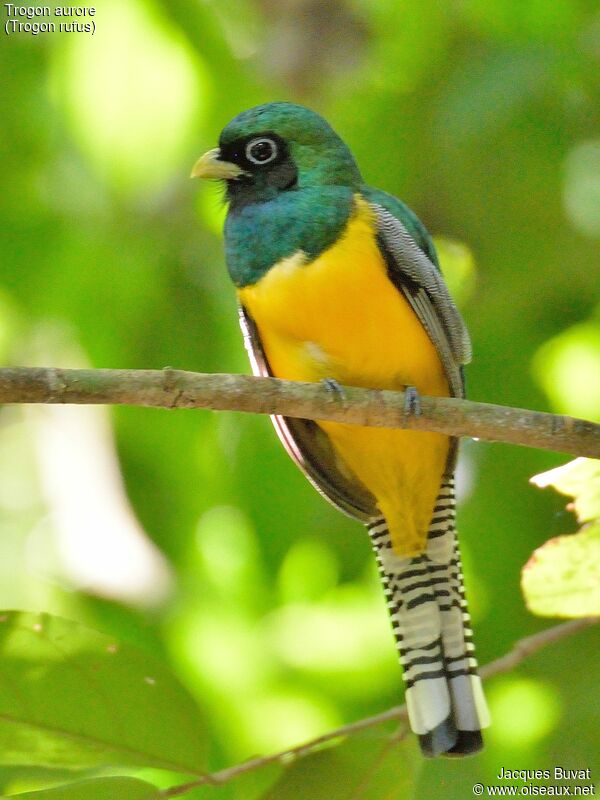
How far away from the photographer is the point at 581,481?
116 inches

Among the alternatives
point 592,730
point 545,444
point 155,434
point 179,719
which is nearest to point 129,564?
point 155,434

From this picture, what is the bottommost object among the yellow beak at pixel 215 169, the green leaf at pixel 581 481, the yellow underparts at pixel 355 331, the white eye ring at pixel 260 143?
the green leaf at pixel 581 481

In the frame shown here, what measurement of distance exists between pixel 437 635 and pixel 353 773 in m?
0.76

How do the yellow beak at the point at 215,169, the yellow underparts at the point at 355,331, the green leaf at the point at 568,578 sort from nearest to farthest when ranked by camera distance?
the green leaf at the point at 568,578
the yellow underparts at the point at 355,331
the yellow beak at the point at 215,169

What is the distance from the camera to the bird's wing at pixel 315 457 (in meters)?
4.03

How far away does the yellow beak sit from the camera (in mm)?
4164

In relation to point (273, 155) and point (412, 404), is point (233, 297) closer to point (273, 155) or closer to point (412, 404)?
point (273, 155)

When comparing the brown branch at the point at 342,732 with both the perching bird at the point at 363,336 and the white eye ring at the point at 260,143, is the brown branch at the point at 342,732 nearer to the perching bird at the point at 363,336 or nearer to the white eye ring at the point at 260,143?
the perching bird at the point at 363,336

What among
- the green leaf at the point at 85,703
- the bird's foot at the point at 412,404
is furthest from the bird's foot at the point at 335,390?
the green leaf at the point at 85,703

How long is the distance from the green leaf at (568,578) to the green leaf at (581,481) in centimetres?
12

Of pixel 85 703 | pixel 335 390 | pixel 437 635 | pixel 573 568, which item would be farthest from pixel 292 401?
pixel 437 635

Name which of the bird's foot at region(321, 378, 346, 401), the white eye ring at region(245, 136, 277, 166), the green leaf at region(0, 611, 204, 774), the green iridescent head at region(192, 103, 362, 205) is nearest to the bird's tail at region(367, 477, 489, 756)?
the green leaf at region(0, 611, 204, 774)

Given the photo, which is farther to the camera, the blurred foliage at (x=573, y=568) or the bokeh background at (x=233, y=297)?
the bokeh background at (x=233, y=297)

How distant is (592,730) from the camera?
3.44 m
